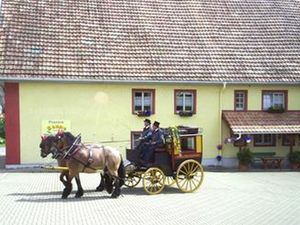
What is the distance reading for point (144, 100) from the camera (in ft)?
68.6

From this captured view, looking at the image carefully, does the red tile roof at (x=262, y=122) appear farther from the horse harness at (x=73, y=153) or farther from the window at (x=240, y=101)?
the horse harness at (x=73, y=153)

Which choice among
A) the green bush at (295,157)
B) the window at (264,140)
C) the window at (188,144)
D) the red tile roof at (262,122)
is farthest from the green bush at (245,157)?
the window at (188,144)

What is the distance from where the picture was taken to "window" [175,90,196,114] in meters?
21.2

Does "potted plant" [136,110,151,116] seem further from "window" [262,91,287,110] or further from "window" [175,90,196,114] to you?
"window" [262,91,287,110]

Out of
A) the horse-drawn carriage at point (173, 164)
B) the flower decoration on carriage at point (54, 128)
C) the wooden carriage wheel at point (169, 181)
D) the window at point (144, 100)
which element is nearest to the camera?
the horse-drawn carriage at point (173, 164)

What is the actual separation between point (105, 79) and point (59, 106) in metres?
2.10

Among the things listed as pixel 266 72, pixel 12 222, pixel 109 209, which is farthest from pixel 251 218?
pixel 266 72

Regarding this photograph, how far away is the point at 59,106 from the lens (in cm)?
1989

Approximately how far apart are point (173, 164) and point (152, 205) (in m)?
2.12

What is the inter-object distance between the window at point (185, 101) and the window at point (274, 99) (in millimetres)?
3204

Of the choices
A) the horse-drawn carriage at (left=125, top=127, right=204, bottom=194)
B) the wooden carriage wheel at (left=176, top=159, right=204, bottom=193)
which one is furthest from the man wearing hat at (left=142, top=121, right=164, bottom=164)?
the wooden carriage wheel at (left=176, top=159, right=204, bottom=193)

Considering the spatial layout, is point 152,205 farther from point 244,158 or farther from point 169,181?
point 244,158

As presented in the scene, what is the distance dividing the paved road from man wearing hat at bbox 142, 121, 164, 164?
0.98 meters

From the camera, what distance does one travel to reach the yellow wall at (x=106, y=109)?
1959 cm
